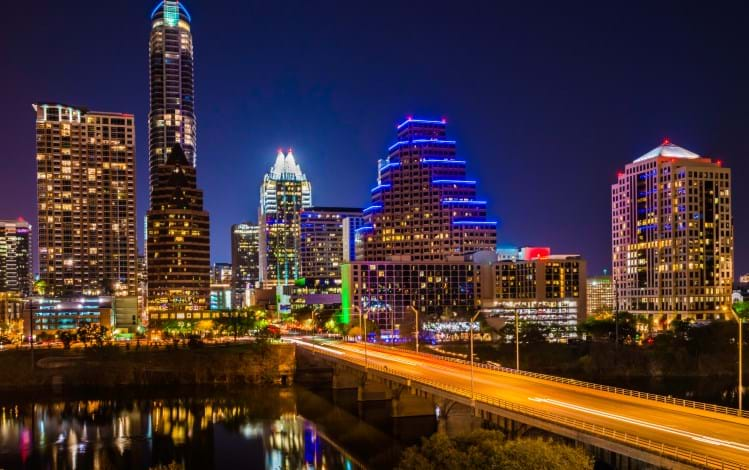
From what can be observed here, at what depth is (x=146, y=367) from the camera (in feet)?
438

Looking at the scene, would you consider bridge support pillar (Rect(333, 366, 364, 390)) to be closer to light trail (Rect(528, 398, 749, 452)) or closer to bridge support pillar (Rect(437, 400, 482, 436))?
bridge support pillar (Rect(437, 400, 482, 436))

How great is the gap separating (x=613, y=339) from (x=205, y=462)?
373ft

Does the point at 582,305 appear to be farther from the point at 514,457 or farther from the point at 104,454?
the point at 514,457

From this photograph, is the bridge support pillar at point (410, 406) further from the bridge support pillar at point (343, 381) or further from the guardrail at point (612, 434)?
the bridge support pillar at point (343, 381)

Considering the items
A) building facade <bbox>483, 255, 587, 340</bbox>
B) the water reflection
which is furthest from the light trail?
building facade <bbox>483, 255, 587, 340</bbox>

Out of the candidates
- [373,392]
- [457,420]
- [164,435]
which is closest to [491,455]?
[457,420]

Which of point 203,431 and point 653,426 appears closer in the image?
point 653,426

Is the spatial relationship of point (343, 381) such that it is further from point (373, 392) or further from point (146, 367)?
point (146, 367)

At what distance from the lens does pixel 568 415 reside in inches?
2052

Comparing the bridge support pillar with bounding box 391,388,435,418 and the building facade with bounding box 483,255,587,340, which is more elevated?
the building facade with bounding box 483,255,587,340

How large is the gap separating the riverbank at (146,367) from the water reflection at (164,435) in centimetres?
1508

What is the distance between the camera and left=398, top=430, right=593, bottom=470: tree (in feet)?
140

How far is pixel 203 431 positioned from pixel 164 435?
17.0 ft

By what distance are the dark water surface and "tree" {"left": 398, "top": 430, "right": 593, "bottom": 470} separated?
76.8 feet
